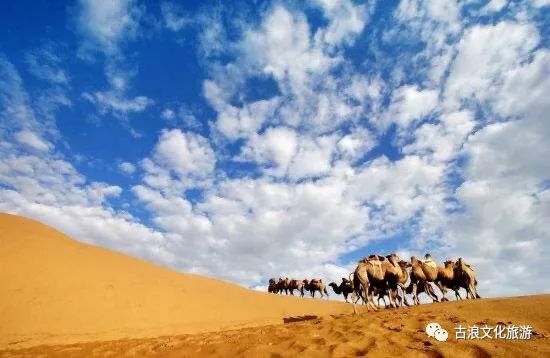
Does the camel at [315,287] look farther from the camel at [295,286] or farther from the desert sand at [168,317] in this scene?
the desert sand at [168,317]

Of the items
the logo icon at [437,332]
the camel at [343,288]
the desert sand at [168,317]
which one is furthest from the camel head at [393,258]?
the camel at [343,288]

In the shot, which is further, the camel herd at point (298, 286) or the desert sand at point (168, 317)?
the camel herd at point (298, 286)

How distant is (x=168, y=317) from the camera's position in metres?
19.5

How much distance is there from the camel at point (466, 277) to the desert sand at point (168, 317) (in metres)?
7.17

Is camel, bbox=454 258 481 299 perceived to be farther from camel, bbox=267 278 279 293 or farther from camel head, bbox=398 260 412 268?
camel, bbox=267 278 279 293

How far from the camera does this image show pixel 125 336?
15.4 metres

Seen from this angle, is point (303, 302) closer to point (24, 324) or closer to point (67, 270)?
point (67, 270)

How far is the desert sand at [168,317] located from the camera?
7680mm

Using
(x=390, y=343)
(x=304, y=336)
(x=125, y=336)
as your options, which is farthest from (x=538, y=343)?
(x=125, y=336)

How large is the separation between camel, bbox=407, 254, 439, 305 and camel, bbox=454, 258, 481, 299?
3.67 ft

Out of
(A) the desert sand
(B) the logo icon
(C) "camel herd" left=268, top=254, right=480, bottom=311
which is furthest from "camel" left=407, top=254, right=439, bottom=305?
(B) the logo icon

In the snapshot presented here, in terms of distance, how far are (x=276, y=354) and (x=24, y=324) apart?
12761mm

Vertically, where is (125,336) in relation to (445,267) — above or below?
below

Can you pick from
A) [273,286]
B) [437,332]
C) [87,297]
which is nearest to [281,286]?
[273,286]
